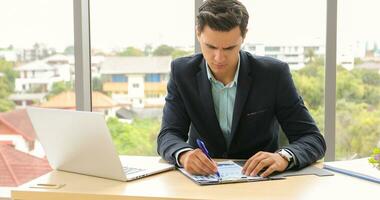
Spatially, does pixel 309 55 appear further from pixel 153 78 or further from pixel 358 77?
pixel 153 78

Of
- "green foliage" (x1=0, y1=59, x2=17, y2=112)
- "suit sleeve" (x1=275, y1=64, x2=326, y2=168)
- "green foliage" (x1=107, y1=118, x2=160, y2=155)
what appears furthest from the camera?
"green foliage" (x1=0, y1=59, x2=17, y2=112)

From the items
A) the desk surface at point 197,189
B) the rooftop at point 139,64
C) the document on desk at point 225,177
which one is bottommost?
the desk surface at point 197,189

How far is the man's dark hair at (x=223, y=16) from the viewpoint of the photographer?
1.94 metres

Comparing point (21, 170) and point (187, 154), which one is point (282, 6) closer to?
point (187, 154)

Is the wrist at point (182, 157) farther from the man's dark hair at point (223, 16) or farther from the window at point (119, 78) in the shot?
the window at point (119, 78)

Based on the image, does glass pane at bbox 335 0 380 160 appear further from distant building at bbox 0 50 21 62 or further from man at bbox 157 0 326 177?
distant building at bbox 0 50 21 62

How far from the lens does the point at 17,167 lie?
318 centimetres

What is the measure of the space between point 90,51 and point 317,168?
5.63 ft

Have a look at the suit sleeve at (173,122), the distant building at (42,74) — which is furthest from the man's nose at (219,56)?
the distant building at (42,74)

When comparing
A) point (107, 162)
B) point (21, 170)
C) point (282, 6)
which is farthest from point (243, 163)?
point (21, 170)

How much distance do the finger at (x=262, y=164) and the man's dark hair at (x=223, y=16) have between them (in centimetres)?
55

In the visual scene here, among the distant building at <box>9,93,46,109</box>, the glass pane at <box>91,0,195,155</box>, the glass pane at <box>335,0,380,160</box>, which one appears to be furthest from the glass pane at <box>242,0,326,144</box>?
the distant building at <box>9,93,46,109</box>

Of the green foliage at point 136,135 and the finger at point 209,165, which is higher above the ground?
the finger at point 209,165

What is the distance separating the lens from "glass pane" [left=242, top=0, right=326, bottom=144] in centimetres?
271
